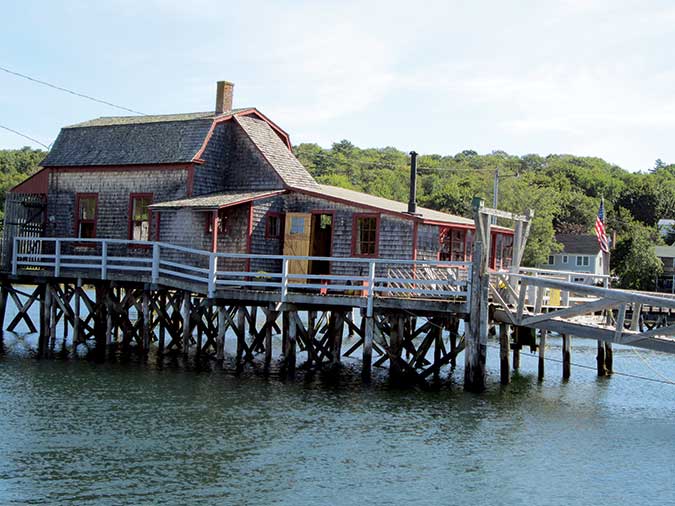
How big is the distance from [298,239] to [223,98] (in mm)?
6848

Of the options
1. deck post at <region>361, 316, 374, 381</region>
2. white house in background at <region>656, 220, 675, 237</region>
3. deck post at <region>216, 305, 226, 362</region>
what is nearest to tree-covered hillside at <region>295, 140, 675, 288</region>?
white house in background at <region>656, 220, 675, 237</region>

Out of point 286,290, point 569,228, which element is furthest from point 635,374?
point 569,228

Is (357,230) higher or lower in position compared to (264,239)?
higher

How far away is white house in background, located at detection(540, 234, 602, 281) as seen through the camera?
3401 inches

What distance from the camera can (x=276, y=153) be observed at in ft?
103

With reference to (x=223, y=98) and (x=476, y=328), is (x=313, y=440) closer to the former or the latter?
(x=476, y=328)

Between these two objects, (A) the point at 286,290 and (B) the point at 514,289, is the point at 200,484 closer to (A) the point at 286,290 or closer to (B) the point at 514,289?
(A) the point at 286,290

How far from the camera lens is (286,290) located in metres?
26.1

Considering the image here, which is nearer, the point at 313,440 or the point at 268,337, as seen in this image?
the point at 313,440

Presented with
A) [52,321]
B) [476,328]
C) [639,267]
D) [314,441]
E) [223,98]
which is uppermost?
[223,98]

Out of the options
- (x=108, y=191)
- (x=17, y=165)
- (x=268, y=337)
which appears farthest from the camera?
(x=17, y=165)

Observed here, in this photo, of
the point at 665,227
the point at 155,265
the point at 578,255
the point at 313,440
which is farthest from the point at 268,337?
the point at 665,227

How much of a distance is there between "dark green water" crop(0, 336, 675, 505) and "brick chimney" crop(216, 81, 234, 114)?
406 inches

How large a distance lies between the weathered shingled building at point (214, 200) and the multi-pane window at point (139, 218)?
35mm
